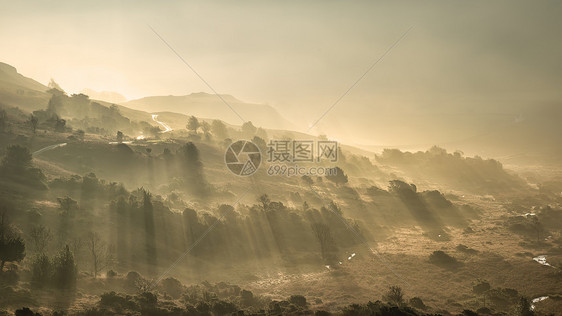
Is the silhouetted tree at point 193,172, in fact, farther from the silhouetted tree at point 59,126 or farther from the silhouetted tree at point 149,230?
the silhouetted tree at point 59,126

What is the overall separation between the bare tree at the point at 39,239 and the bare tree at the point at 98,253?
16.3ft

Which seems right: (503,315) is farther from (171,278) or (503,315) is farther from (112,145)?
(112,145)

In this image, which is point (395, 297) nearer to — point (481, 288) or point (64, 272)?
point (481, 288)

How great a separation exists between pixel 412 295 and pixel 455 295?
16.7 ft

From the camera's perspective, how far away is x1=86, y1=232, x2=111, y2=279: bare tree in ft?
134

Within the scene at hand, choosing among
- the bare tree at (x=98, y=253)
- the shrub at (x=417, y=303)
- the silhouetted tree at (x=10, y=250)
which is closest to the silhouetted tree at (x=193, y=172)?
the bare tree at (x=98, y=253)

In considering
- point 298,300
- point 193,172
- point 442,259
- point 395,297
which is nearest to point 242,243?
point 298,300

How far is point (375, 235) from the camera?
214ft

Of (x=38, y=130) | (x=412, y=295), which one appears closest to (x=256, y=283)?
(x=412, y=295)
